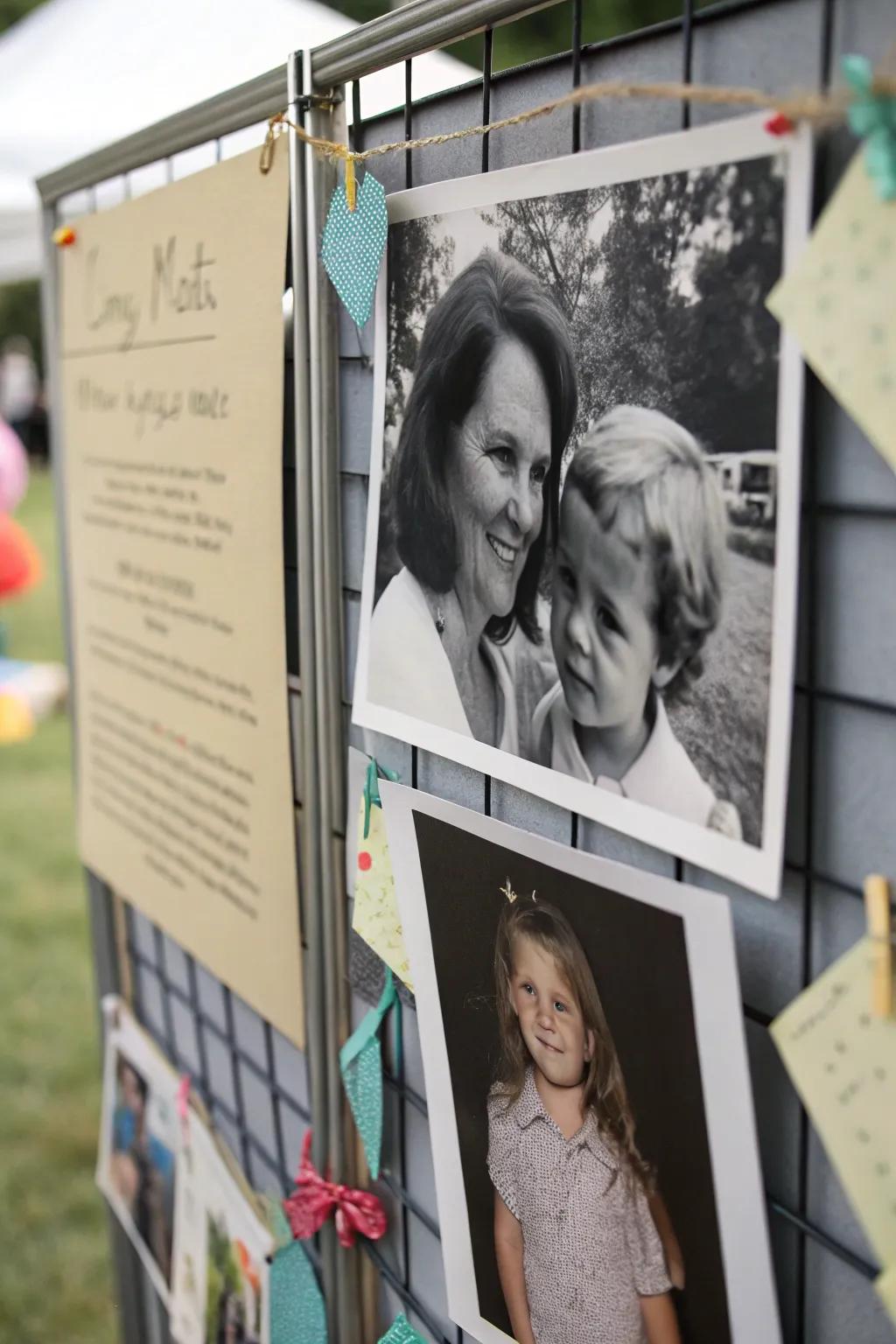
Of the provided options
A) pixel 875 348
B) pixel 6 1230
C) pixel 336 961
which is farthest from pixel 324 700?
pixel 6 1230

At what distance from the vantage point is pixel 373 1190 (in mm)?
643

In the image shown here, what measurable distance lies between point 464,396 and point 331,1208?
461 millimetres

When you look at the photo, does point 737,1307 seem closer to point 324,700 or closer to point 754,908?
point 754,908

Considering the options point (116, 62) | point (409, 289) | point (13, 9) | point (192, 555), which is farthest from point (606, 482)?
point (13, 9)

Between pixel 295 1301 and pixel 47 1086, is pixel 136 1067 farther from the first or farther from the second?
pixel 47 1086

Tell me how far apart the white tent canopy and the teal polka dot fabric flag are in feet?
4.47

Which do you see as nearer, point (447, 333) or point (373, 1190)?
point (447, 333)

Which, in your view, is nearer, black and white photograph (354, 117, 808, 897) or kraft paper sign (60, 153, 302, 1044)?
black and white photograph (354, 117, 808, 897)

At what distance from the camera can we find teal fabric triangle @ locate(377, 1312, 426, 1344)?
60cm

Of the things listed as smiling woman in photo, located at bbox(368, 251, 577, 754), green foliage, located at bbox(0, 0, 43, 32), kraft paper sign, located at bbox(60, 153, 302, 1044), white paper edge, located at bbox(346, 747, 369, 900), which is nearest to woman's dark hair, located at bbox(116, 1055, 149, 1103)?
kraft paper sign, located at bbox(60, 153, 302, 1044)

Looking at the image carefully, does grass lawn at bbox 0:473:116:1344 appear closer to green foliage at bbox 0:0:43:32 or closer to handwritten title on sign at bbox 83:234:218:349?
handwritten title on sign at bbox 83:234:218:349

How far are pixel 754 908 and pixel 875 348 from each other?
0.19 metres

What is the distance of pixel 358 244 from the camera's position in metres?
0.51

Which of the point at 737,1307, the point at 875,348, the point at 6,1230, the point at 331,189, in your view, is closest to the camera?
the point at 875,348
